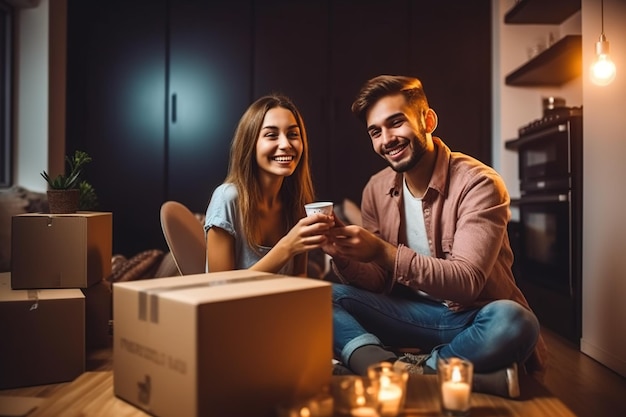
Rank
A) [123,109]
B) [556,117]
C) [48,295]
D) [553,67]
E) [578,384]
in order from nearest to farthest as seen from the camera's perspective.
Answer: [48,295] → [578,384] → [556,117] → [553,67] → [123,109]

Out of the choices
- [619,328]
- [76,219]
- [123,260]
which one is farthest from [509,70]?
[76,219]

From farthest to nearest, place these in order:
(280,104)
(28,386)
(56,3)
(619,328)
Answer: (56,3), (619,328), (280,104), (28,386)

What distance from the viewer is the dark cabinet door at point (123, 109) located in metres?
4.03

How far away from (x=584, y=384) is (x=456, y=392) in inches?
53.3

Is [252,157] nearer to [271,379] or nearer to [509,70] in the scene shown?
[271,379]

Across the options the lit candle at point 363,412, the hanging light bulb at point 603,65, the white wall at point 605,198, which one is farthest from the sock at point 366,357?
the hanging light bulb at point 603,65

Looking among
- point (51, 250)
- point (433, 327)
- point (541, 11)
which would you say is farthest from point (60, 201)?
point (541, 11)

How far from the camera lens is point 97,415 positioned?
3.68 ft

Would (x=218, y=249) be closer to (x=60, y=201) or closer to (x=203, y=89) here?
(x=60, y=201)

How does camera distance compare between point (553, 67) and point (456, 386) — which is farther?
point (553, 67)

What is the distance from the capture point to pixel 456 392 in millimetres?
1070

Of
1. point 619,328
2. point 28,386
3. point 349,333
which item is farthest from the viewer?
point 619,328

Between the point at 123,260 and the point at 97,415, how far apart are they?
2.32 meters

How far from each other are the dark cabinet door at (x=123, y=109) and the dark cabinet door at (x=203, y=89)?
0.10 meters
